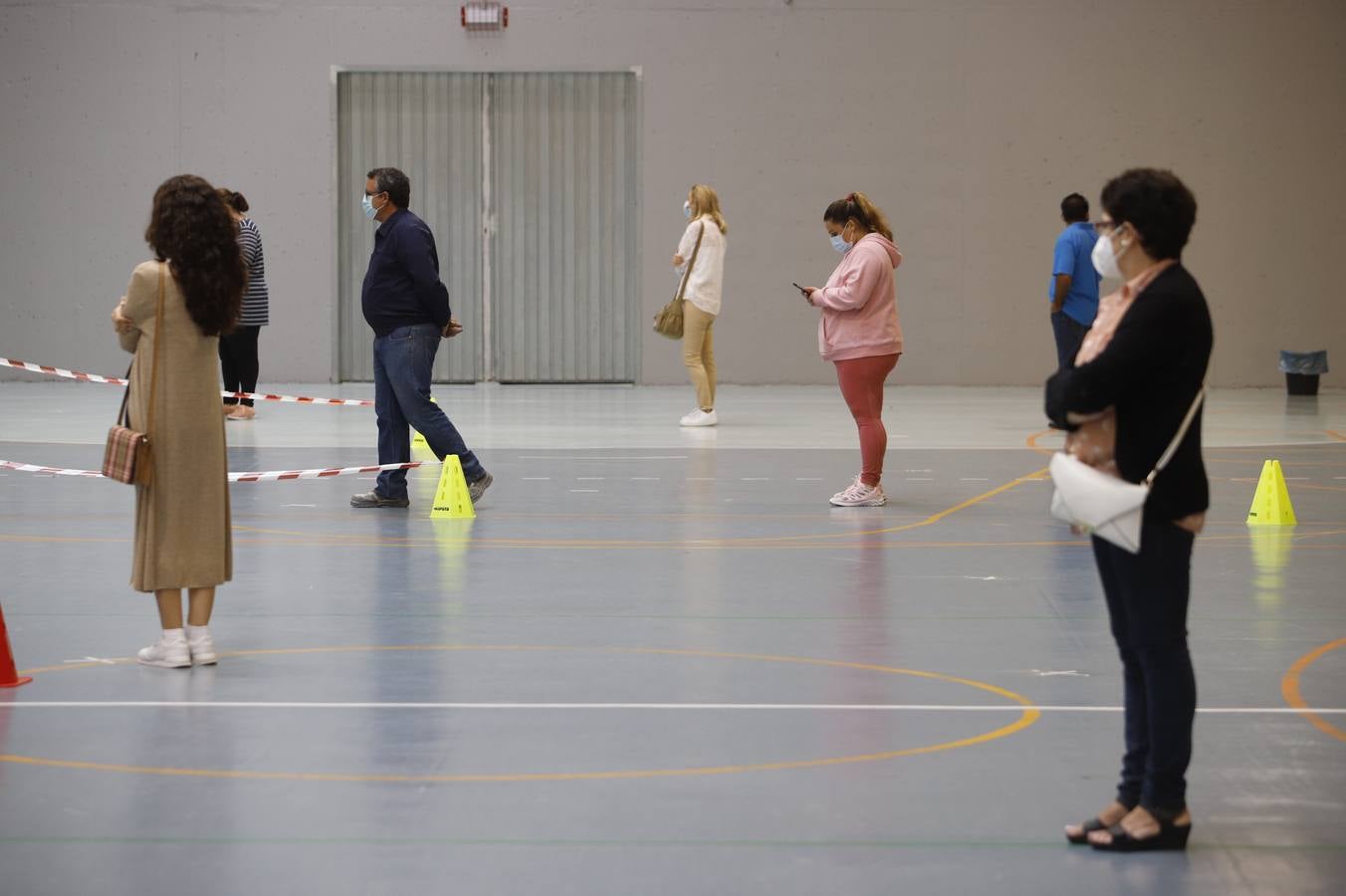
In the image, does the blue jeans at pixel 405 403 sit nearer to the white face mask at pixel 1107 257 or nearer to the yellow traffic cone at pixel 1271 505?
the yellow traffic cone at pixel 1271 505

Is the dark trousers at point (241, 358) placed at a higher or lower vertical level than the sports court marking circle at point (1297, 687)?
higher

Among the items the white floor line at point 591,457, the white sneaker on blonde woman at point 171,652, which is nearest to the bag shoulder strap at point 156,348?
the white sneaker on blonde woman at point 171,652

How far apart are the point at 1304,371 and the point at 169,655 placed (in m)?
16.7

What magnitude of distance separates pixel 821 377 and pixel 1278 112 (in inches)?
247

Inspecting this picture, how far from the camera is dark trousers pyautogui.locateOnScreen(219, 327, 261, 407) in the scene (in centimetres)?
1566

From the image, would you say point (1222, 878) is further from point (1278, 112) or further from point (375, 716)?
point (1278, 112)

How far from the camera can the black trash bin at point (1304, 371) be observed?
20.0m

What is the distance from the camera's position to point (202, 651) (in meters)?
6.09

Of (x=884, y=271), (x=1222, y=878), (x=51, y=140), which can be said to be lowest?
(x=1222, y=878)

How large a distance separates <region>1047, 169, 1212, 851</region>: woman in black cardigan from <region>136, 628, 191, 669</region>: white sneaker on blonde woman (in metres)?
3.25

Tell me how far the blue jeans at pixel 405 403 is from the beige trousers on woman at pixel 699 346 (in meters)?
5.30

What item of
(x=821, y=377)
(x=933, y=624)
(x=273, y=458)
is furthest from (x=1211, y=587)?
(x=821, y=377)

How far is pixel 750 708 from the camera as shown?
5.51 metres

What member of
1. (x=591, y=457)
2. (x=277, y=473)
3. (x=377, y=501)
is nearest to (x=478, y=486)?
(x=377, y=501)
